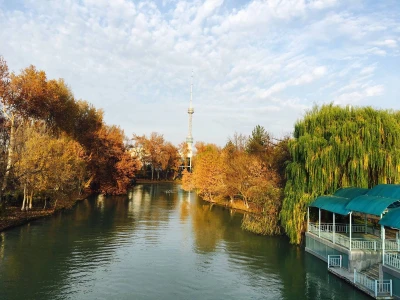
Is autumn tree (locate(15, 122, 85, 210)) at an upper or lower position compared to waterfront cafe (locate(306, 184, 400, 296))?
upper

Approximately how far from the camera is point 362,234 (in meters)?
20.6

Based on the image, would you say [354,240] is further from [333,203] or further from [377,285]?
[377,285]

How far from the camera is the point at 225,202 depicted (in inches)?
1898

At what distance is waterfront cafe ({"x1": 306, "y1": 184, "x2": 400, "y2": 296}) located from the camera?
14.0 meters

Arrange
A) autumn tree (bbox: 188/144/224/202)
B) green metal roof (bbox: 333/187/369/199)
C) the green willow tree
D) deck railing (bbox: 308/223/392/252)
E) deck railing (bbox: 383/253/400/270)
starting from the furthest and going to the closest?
autumn tree (bbox: 188/144/224/202)
the green willow tree
green metal roof (bbox: 333/187/369/199)
deck railing (bbox: 308/223/392/252)
deck railing (bbox: 383/253/400/270)

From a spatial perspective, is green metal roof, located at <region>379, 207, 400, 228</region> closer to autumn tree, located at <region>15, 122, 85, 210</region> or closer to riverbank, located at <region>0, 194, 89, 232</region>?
autumn tree, located at <region>15, 122, 85, 210</region>

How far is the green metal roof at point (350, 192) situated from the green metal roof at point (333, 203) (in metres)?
0.35

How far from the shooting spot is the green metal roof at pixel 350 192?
1805cm

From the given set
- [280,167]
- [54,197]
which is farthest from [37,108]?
[280,167]

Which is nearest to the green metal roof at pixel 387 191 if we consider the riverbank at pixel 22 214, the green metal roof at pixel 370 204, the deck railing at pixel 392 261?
the green metal roof at pixel 370 204

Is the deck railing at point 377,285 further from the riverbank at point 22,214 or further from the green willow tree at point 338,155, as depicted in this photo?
the riverbank at point 22,214

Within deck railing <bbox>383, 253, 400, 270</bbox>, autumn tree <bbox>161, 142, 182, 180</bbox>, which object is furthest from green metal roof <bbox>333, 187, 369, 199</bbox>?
autumn tree <bbox>161, 142, 182, 180</bbox>

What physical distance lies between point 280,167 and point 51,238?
71.9ft

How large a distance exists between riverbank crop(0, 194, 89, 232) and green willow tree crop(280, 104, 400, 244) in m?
21.5
